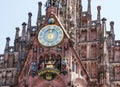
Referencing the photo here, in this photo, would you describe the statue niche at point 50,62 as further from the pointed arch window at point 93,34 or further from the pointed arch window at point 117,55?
the pointed arch window at point 117,55

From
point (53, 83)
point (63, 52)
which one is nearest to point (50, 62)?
Answer: point (63, 52)

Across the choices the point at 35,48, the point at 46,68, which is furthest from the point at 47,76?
the point at 35,48

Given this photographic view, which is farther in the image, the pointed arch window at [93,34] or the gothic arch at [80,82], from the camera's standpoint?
the pointed arch window at [93,34]

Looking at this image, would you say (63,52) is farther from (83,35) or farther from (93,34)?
(93,34)

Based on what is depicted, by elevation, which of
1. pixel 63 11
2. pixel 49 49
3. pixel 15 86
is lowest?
pixel 15 86

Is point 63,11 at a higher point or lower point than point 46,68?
higher

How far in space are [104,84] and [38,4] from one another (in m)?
10.6

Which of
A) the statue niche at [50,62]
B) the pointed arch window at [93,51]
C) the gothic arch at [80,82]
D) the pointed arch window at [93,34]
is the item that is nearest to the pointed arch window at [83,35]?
the pointed arch window at [93,34]

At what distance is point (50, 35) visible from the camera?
36656 millimetres

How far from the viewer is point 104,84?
3547 cm

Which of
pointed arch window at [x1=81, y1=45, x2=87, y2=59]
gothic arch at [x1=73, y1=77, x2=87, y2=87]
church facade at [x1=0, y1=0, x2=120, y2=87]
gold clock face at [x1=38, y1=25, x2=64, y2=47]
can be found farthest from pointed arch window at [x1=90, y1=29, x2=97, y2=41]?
gothic arch at [x1=73, y1=77, x2=87, y2=87]

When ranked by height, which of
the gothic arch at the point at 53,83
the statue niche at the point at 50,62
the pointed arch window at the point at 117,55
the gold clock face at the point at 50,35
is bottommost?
the gothic arch at the point at 53,83

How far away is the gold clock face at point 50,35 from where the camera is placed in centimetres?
3628

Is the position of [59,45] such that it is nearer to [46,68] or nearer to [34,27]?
[46,68]
